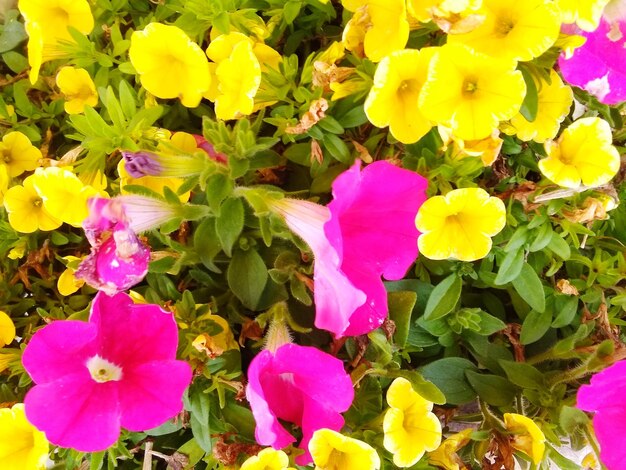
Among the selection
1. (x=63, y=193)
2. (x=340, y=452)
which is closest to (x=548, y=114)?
(x=340, y=452)

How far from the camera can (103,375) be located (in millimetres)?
675

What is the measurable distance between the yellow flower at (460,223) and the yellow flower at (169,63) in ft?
0.93

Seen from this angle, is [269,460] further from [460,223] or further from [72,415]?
[460,223]

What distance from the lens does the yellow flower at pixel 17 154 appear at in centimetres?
85

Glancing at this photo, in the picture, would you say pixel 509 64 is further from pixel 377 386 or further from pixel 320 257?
pixel 377 386

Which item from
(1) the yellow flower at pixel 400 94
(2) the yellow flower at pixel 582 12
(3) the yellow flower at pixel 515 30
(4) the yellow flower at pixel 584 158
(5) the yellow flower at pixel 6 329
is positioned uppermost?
(2) the yellow flower at pixel 582 12

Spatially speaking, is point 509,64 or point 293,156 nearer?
point 509,64

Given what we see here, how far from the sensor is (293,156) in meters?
0.76

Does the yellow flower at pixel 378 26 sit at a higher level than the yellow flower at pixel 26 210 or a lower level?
higher

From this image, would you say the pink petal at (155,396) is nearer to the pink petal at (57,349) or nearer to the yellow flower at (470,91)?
the pink petal at (57,349)

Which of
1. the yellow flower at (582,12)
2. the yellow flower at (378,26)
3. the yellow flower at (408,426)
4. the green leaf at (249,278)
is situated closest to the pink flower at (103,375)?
the green leaf at (249,278)

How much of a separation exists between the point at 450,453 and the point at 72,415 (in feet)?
1.35

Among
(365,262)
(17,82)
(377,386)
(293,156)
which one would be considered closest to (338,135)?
(293,156)

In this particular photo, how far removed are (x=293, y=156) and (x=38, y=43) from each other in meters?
0.31
